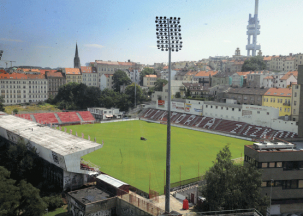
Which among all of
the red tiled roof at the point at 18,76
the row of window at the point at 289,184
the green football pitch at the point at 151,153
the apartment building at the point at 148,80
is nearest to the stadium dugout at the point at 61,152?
the green football pitch at the point at 151,153

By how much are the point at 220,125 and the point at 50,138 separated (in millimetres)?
32535

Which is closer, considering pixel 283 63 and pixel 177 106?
pixel 177 106

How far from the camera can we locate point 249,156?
20016 mm

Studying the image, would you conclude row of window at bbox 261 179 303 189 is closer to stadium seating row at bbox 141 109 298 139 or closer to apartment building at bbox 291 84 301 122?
stadium seating row at bbox 141 109 298 139

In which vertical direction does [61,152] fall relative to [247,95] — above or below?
below

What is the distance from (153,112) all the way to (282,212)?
165 ft

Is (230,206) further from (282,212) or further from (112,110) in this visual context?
(112,110)

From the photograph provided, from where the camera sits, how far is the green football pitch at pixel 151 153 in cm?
2678

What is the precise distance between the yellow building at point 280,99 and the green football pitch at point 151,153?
1174 centimetres

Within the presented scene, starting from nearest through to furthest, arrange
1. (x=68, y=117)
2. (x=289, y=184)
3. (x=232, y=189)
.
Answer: (x=232, y=189)
(x=289, y=184)
(x=68, y=117)

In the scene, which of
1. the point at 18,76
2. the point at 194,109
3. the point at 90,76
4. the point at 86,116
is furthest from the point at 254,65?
the point at 18,76

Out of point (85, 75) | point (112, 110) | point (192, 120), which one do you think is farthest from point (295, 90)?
point (85, 75)

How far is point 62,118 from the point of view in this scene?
61.7m

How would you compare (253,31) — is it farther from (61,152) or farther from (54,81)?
(61,152)
